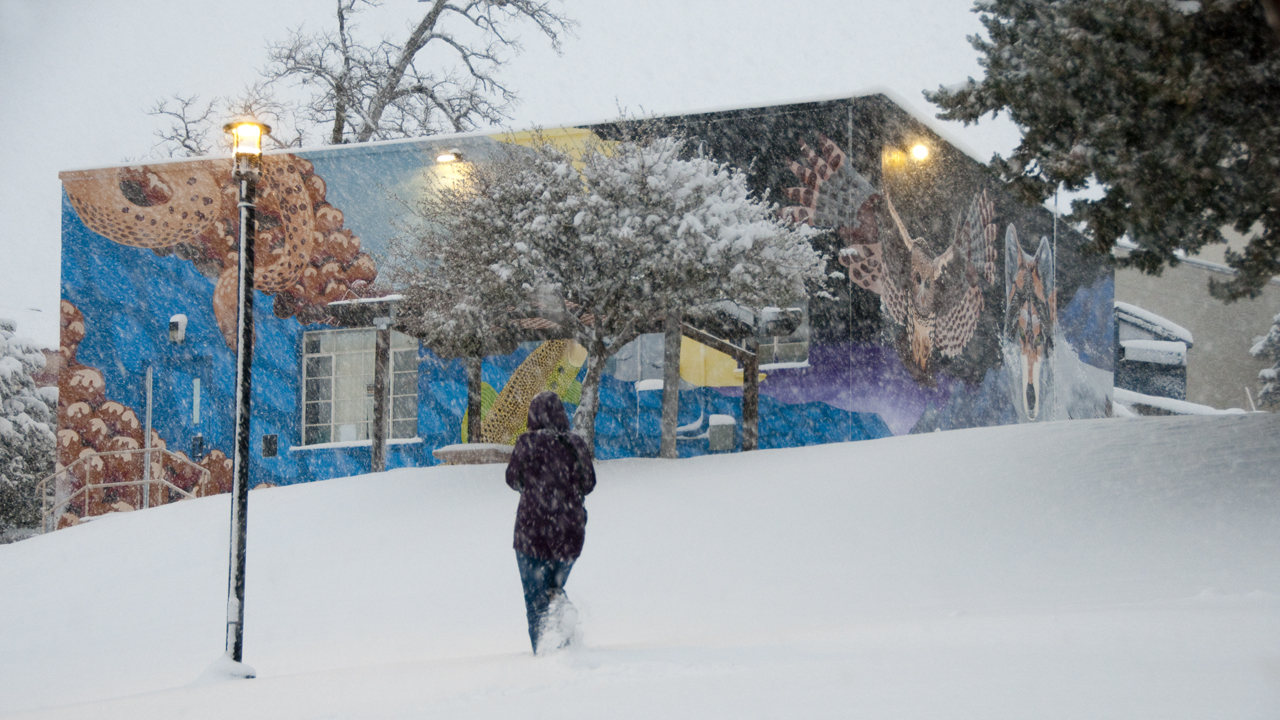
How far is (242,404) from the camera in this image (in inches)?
271

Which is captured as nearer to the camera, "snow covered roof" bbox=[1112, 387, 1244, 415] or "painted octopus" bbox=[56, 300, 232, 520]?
"painted octopus" bbox=[56, 300, 232, 520]

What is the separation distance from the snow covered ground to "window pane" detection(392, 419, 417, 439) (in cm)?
316

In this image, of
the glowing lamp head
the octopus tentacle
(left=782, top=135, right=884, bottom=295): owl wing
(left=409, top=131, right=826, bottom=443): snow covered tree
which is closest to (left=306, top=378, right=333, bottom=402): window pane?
the octopus tentacle

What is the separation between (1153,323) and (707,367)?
17.7 metres

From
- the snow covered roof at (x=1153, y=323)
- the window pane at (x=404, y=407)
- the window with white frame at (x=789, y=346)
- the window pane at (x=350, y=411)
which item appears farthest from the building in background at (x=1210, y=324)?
the window pane at (x=350, y=411)

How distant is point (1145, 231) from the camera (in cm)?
805

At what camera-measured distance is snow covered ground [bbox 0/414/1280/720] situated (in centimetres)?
439

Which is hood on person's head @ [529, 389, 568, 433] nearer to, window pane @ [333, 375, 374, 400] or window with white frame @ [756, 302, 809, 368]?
window with white frame @ [756, 302, 809, 368]

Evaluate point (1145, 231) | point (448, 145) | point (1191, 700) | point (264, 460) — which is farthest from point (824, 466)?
point (264, 460)

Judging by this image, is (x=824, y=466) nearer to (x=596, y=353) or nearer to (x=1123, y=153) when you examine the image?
(x=596, y=353)

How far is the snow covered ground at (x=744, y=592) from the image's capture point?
173 inches

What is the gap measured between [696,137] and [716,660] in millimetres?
11227

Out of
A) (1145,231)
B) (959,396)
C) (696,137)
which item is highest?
(696,137)

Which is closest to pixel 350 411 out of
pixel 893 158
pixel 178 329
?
pixel 178 329
